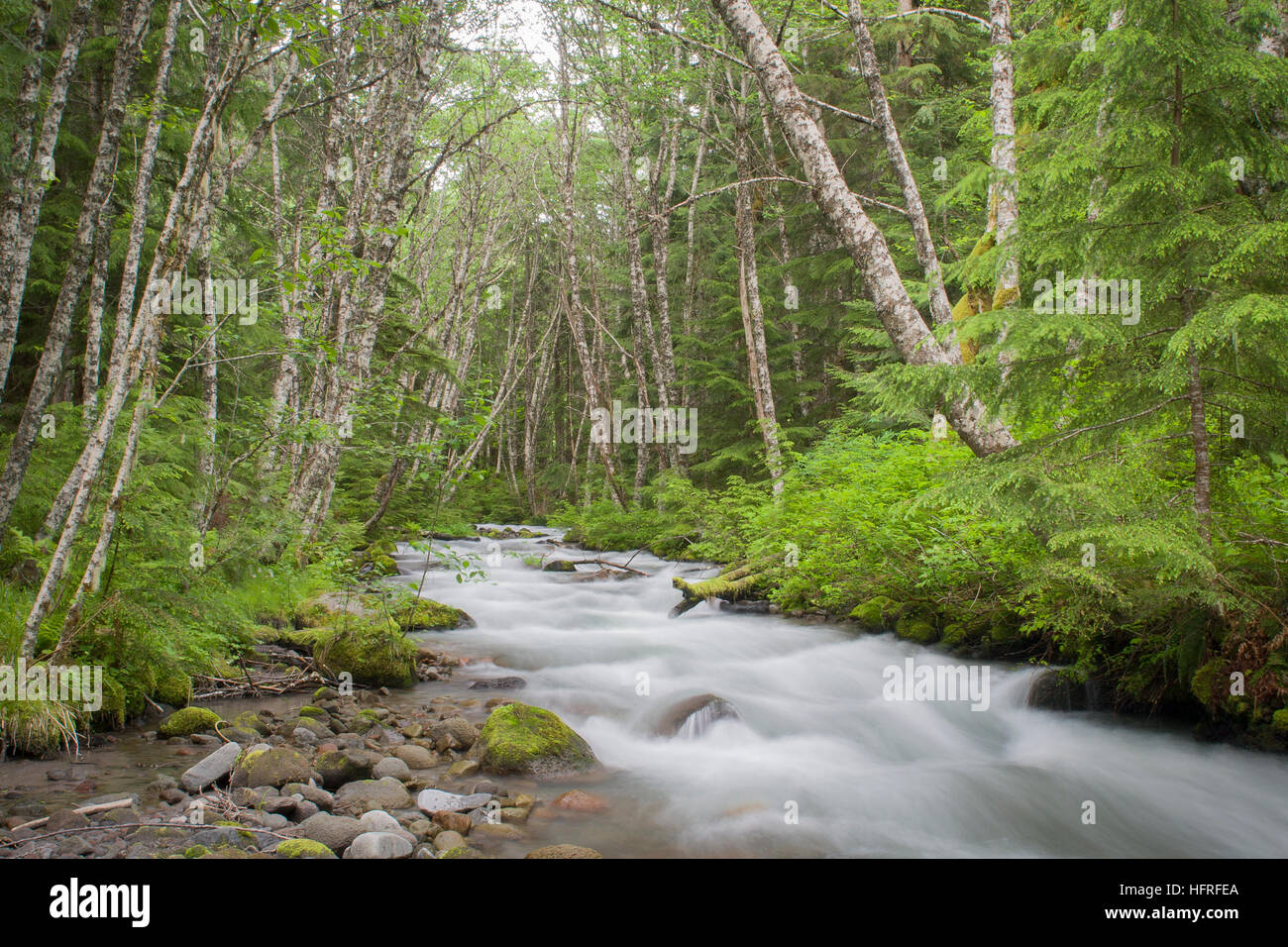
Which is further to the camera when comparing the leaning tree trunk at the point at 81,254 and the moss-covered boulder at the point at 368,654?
the moss-covered boulder at the point at 368,654

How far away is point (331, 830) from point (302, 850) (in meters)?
0.27

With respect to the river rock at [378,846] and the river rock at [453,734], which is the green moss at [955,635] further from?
the river rock at [378,846]

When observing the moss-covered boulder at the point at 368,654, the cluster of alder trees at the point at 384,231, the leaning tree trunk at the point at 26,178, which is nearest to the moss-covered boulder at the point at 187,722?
the cluster of alder trees at the point at 384,231

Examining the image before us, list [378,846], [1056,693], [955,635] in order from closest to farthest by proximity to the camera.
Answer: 1. [378,846]
2. [1056,693]
3. [955,635]

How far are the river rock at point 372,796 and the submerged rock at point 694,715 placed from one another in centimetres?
257

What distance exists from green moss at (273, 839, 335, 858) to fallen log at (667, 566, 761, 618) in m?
7.87

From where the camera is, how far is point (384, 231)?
5.54 m

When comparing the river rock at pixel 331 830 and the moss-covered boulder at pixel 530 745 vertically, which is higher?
the river rock at pixel 331 830

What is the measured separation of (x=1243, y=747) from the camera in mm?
4895

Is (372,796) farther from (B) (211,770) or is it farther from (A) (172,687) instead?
(A) (172,687)

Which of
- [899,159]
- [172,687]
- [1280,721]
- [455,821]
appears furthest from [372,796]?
[899,159]

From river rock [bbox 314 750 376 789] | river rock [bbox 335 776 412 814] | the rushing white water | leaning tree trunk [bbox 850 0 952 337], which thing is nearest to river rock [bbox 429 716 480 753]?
river rock [bbox 314 750 376 789]

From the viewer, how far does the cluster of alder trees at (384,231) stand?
4.95 metres

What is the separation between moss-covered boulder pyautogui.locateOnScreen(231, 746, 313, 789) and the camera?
4199mm
